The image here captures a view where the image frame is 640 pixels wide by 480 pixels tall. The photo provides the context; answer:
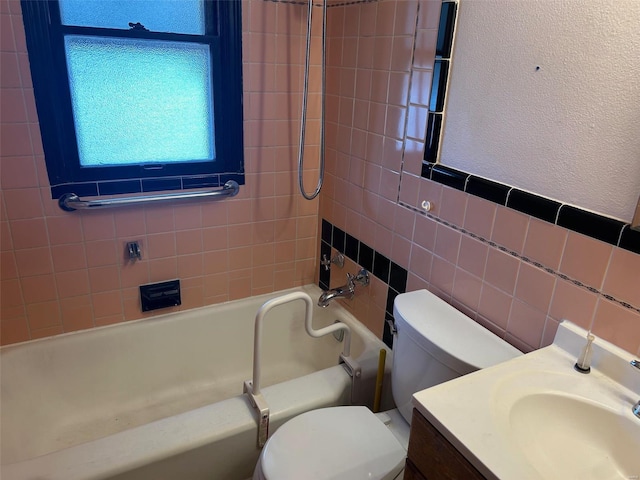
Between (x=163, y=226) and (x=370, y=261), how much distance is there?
2.82 ft

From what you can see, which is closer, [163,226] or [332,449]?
[332,449]

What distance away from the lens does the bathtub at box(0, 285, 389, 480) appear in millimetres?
1394

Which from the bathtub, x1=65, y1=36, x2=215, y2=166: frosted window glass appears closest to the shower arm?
x1=65, y1=36, x2=215, y2=166: frosted window glass

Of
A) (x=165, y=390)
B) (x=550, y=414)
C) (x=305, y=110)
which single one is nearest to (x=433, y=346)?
(x=550, y=414)

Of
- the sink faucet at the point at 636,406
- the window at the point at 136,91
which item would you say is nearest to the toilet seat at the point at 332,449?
the sink faucet at the point at 636,406

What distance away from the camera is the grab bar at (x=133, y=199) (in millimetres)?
1730

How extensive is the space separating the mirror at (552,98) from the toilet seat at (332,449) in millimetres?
817

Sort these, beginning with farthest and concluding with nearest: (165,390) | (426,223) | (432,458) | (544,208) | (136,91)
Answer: (165,390)
(136,91)
(426,223)
(544,208)
(432,458)

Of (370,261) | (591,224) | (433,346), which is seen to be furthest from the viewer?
(370,261)

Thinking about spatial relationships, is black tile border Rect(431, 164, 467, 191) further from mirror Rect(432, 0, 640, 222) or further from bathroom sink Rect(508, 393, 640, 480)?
bathroom sink Rect(508, 393, 640, 480)

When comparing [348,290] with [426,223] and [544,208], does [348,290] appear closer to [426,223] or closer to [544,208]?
[426,223]

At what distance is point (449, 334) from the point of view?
4.40 feet

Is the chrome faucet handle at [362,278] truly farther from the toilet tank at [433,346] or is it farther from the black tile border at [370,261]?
the toilet tank at [433,346]

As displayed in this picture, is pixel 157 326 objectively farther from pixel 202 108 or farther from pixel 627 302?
pixel 627 302
